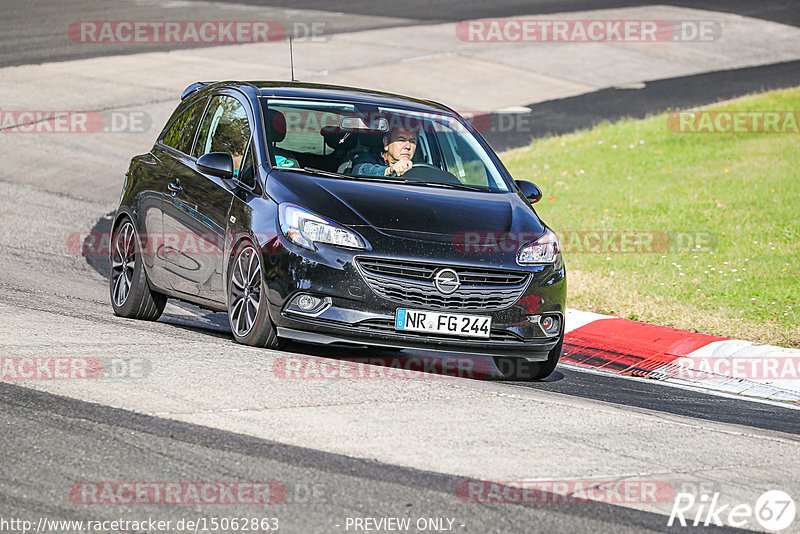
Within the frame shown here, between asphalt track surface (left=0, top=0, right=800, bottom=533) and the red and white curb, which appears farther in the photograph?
the red and white curb

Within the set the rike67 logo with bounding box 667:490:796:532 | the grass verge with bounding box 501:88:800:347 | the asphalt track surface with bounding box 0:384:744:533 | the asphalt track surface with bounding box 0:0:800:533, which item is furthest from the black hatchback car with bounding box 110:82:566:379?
the grass verge with bounding box 501:88:800:347

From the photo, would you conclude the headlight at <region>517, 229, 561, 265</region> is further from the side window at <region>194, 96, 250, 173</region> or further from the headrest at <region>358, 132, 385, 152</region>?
the side window at <region>194, 96, 250, 173</region>

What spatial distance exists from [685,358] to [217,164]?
402 centimetres

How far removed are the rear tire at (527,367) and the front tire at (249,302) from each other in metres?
1.60

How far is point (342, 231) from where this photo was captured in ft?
23.9

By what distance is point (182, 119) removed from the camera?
31.2 feet

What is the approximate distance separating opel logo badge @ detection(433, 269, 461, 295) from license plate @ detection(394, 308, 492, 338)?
0.47ft

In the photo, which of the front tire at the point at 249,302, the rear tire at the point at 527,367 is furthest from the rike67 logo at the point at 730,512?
the front tire at the point at 249,302

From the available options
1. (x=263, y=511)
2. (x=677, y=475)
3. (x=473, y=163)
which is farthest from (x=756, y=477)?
(x=473, y=163)

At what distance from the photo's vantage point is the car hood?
737 centimetres

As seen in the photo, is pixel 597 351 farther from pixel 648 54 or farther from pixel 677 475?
pixel 648 54

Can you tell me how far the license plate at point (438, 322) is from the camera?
7250 mm

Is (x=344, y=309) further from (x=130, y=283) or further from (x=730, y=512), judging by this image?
(x=730, y=512)

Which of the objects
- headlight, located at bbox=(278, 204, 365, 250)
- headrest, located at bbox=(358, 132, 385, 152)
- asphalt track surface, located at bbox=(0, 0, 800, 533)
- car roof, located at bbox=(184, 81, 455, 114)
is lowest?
asphalt track surface, located at bbox=(0, 0, 800, 533)
